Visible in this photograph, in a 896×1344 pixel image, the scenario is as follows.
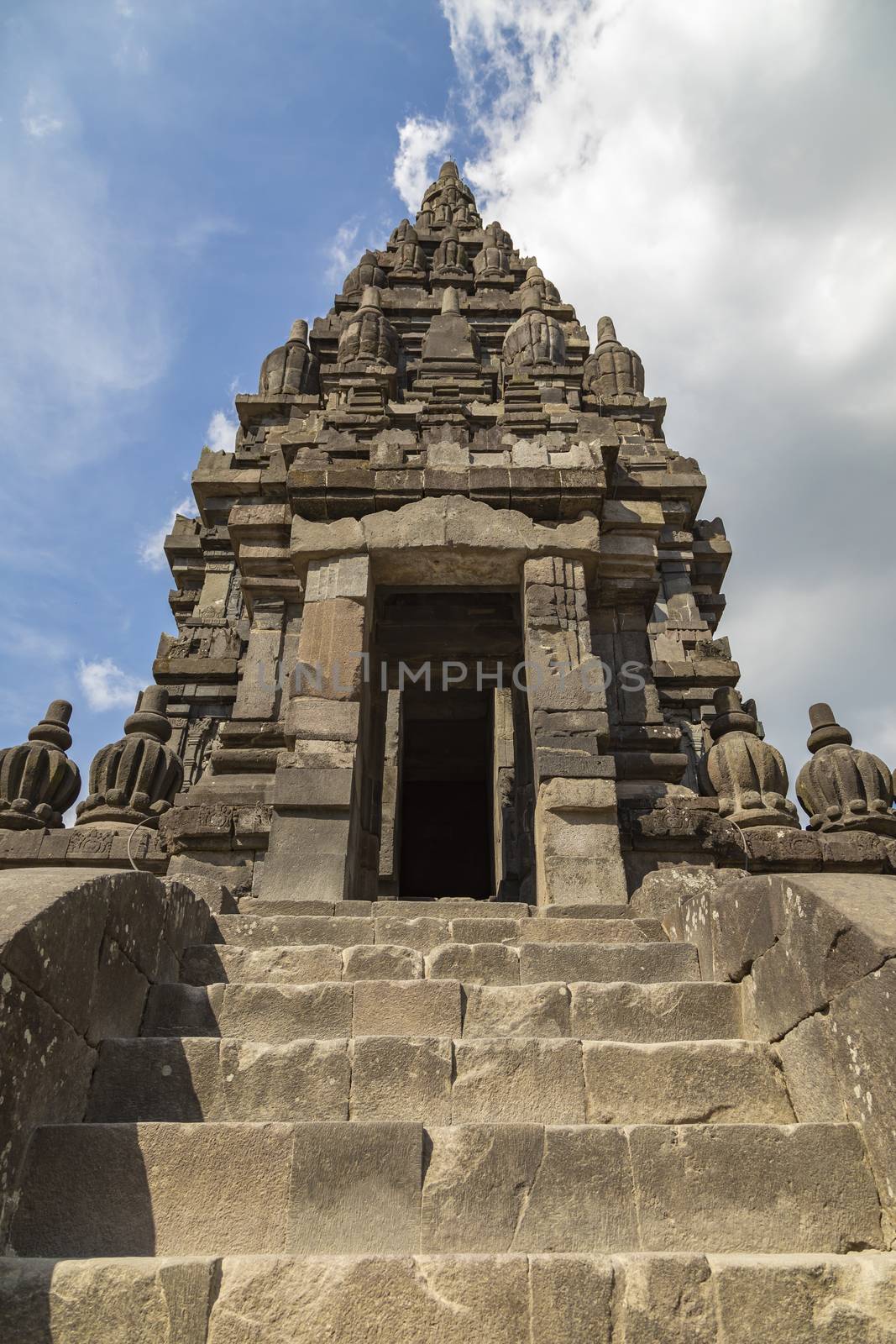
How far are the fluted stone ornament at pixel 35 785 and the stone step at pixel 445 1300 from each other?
6.03m

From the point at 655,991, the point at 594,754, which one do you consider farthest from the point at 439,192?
the point at 655,991

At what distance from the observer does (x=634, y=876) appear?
7172mm

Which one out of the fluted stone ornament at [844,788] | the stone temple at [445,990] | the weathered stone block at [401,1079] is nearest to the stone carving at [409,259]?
the stone temple at [445,990]

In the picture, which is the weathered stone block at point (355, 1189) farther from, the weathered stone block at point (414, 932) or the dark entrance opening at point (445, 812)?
the dark entrance opening at point (445, 812)

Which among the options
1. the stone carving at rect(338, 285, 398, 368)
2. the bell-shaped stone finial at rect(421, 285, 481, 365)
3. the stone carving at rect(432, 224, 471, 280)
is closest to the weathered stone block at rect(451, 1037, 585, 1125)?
the bell-shaped stone finial at rect(421, 285, 481, 365)

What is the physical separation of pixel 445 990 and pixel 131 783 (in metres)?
4.82

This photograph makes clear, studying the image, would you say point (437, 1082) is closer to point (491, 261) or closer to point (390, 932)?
point (390, 932)

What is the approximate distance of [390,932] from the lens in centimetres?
479

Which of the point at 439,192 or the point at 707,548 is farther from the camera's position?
the point at 439,192

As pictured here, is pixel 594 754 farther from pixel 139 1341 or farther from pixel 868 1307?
pixel 139 1341

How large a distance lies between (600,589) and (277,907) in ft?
14.3

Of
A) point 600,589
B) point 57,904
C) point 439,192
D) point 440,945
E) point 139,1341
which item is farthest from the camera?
point 439,192

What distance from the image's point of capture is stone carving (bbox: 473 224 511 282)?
16188 mm

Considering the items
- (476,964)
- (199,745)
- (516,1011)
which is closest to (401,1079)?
(516,1011)
